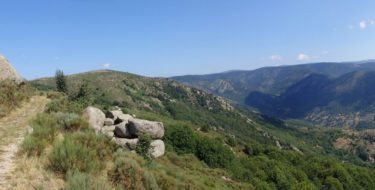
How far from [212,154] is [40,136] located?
45.8 m

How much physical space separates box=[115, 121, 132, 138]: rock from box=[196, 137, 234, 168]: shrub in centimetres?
2564

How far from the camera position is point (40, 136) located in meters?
14.9

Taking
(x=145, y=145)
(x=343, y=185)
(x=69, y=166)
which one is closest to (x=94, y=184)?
(x=69, y=166)

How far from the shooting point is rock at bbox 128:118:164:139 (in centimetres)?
3372

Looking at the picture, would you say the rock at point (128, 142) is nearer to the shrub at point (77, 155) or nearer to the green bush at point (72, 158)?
the shrub at point (77, 155)

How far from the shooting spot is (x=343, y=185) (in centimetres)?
9512

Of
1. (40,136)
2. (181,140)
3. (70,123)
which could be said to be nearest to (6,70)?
(70,123)

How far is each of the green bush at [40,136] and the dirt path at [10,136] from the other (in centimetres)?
58

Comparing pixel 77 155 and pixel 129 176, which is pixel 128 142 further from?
pixel 77 155

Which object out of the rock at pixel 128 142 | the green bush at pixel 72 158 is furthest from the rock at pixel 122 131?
the green bush at pixel 72 158

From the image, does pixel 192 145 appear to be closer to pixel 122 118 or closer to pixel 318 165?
pixel 122 118

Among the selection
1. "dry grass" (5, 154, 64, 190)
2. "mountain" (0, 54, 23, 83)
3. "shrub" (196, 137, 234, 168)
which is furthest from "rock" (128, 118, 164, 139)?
"shrub" (196, 137, 234, 168)

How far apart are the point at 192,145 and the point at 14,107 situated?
35.7 m

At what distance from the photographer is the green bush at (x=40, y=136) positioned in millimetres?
13242
